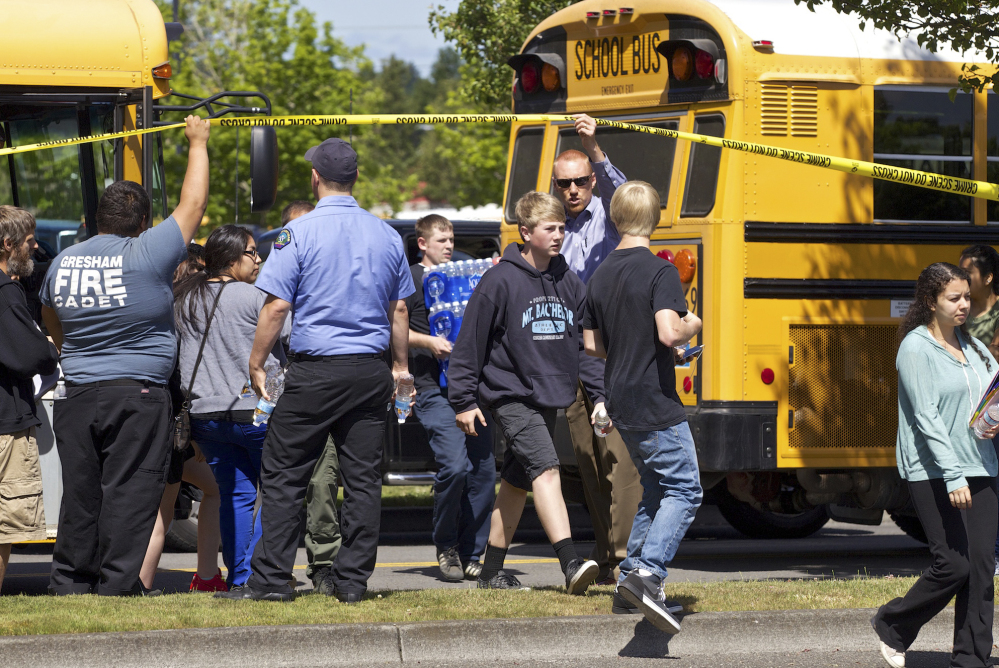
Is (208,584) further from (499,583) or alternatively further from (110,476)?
(499,583)

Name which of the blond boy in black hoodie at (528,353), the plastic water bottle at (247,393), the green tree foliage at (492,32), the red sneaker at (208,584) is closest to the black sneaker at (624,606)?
the blond boy in black hoodie at (528,353)

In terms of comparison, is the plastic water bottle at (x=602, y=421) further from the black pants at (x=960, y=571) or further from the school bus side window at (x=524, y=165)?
the school bus side window at (x=524, y=165)

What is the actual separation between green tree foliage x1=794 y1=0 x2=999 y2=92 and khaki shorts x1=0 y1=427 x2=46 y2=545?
15.1 feet

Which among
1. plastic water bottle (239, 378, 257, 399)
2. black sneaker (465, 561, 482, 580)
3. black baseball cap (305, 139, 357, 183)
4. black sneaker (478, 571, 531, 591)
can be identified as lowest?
black sneaker (465, 561, 482, 580)

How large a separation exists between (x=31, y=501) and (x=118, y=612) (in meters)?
0.74

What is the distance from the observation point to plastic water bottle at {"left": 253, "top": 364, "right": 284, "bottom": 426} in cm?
588

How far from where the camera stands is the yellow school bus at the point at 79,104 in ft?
23.2

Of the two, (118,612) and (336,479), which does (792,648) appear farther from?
(118,612)

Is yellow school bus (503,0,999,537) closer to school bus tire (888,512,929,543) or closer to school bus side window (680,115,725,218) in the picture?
school bus side window (680,115,725,218)

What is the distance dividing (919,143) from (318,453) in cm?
417

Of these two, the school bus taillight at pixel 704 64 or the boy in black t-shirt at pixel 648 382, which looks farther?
the school bus taillight at pixel 704 64

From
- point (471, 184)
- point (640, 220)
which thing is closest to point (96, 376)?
point (640, 220)

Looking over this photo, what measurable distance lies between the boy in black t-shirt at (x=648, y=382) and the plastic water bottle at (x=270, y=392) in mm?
1527

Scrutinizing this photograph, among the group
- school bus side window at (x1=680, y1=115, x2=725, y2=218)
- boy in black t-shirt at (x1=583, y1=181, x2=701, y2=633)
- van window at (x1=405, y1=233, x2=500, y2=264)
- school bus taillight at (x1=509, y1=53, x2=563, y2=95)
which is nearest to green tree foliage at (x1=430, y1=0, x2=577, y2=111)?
van window at (x1=405, y1=233, x2=500, y2=264)
